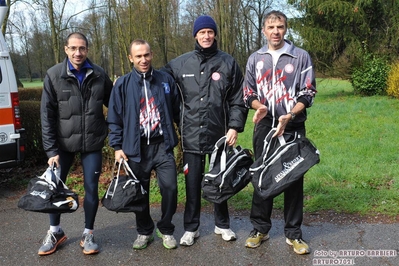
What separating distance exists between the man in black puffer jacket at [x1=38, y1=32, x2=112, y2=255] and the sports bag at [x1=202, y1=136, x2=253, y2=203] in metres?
1.11

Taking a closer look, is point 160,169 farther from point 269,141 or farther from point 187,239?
point 269,141

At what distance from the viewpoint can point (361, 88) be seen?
18578mm

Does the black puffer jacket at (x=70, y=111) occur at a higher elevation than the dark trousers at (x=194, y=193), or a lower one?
higher

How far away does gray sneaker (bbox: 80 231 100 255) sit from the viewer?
3924 millimetres

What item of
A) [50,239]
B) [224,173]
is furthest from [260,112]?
[50,239]

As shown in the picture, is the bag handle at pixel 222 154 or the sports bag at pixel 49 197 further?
the bag handle at pixel 222 154

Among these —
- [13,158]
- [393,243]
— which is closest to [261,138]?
[393,243]

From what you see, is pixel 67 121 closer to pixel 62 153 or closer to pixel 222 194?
pixel 62 153

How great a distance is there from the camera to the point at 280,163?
12.0ft

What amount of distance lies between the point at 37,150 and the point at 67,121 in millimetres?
4115

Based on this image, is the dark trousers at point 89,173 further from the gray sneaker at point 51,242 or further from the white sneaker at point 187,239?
the white sneaker at point 187,239

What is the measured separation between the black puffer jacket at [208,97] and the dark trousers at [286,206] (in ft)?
0.71

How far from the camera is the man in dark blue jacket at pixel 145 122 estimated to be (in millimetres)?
3826

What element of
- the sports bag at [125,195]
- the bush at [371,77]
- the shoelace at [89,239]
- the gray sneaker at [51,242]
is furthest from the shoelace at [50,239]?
the bush at [371,77]
